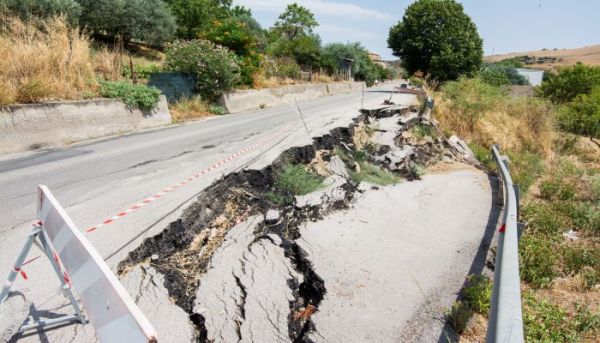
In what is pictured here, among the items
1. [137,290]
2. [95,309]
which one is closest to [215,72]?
[137,290]

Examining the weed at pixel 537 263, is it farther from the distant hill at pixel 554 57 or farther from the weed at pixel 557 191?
the distant hill at pixel 554 57

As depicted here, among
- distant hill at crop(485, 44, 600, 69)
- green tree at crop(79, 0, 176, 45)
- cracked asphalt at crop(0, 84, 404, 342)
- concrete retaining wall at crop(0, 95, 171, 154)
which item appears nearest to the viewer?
cracked asphalt at crop(0, 84, 404, 342)

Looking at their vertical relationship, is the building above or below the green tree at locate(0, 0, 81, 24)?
below

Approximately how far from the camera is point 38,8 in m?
14.7

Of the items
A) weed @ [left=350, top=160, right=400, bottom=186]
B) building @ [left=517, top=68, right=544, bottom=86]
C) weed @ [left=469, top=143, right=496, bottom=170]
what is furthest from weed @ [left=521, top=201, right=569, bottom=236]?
building @ [left=517, top=68, right=544, bottom=86]

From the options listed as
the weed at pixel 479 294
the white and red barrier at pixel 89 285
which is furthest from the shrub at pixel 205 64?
the weed at pixel 479 294

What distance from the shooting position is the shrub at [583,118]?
16864mm

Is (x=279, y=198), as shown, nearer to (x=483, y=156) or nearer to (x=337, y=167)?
(x=337, y=167)

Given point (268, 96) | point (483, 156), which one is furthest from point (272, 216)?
point (268, 96)

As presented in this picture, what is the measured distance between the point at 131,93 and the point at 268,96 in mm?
10976

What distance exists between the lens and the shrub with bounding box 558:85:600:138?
16.9 meters

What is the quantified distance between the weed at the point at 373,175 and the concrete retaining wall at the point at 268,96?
37.7 ft

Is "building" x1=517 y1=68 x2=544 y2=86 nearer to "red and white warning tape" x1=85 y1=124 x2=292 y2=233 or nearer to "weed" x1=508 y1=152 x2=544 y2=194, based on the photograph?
"weed" x1=508 y1=152 x2=544 y2=194

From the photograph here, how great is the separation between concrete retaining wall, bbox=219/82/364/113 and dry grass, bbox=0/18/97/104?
7.41 m
